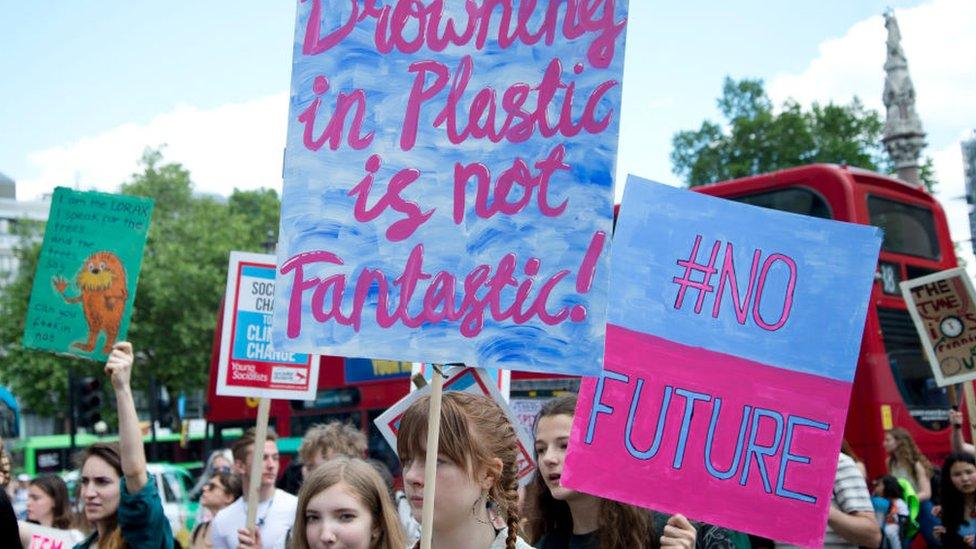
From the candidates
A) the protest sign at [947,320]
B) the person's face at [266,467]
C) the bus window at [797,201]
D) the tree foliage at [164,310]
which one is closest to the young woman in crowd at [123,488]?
the person's face at [266,467]

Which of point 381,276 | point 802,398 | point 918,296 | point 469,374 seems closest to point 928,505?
point 918,296

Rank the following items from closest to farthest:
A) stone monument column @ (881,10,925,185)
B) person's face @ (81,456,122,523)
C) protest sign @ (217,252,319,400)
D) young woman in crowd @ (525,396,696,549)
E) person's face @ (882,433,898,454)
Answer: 1. young woman in crowd @ (525,396,696,549)
2. person's face @ (81,456,122,523)
3. protest sign @ (217,252,319,400)
4. person's face @ (882,433,898,454)
5. stone monument column @ (881,10,925,185)

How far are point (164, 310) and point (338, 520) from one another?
38781mm

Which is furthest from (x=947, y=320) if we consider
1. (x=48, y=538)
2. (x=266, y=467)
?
(x=48, y=538)

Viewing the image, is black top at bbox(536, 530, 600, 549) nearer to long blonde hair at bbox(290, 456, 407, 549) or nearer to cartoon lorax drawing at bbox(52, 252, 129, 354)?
long blonde hair at bbox(290, 456, 407, 549)

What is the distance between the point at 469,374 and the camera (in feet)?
18.1

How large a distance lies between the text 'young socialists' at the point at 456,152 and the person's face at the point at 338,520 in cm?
63

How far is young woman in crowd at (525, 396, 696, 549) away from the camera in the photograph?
3.87m

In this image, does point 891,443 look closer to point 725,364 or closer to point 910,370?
point 910,370

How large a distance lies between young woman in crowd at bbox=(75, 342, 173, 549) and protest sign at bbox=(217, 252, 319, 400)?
1.18 m

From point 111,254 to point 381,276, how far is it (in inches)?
113

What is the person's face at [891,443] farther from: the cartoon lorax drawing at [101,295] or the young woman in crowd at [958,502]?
the cartoon lorax drawing at [101,295]

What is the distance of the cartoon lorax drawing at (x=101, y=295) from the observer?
5.50 metres

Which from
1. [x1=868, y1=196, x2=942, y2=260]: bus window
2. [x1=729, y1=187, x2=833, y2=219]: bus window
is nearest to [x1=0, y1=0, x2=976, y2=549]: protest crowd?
[x1=729, y1=187, x2=833, y2=219]: bus window
